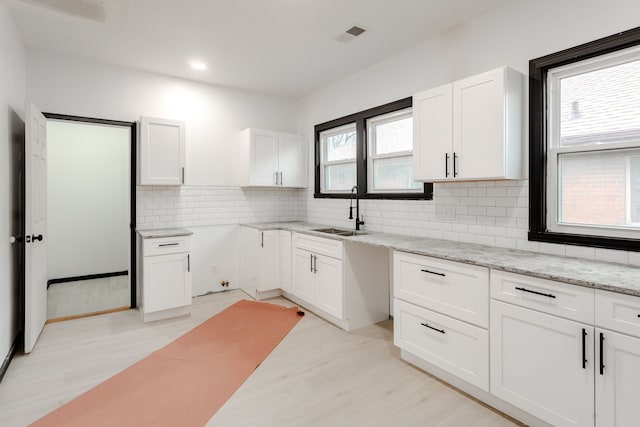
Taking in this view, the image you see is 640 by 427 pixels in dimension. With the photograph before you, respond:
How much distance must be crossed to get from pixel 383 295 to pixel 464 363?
142 cm

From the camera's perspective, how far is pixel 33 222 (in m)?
2.82

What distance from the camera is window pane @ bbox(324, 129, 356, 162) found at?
4389 millimetres

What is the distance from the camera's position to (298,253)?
13.1 ft

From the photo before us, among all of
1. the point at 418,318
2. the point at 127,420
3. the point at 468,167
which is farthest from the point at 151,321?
the point at 468,167

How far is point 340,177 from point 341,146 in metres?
0.42

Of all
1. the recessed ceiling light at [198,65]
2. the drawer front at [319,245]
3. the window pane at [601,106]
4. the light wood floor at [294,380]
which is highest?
the recessed ceiling light at [198,65]

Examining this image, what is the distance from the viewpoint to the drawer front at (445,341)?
7.06ft

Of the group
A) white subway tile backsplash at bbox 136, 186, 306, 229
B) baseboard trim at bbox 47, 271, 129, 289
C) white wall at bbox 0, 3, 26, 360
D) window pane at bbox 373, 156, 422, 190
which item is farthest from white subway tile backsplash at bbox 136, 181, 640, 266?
baseboard trim at bbox 47, 271, 129, 289

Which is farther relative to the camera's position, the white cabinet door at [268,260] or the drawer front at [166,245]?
the white cabinet door at [268,260]

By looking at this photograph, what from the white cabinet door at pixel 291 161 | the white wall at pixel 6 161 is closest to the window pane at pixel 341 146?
the white cabinet door at pixel 291 161

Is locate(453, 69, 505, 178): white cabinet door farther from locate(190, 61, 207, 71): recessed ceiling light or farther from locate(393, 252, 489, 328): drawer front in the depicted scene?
locate(190, 61, 207, 71): recessed ceiling light

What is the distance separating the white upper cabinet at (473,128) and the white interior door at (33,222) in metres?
3.22

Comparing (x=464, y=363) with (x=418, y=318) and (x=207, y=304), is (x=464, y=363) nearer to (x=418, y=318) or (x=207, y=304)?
(x=418, y=318)

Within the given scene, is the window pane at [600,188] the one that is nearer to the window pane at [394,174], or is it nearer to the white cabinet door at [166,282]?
the window pane at [394,174]
